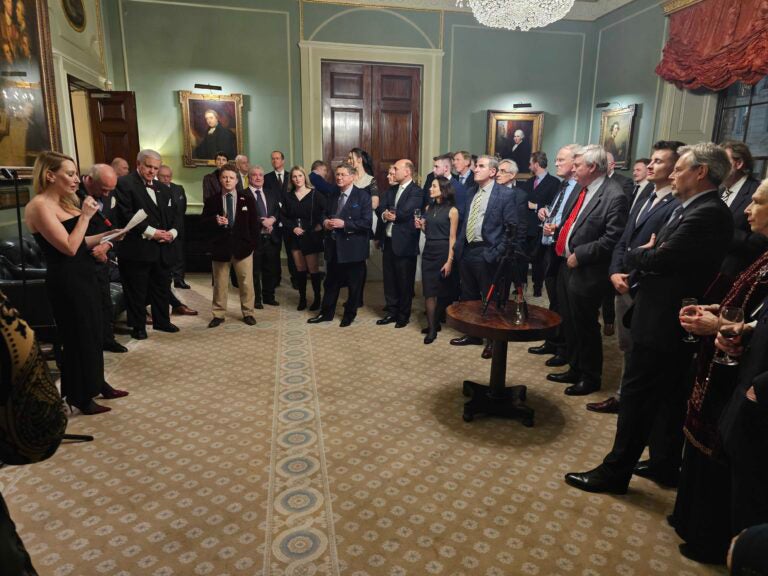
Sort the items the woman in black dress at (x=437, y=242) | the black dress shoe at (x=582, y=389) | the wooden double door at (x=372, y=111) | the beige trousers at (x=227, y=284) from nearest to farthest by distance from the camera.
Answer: the black dress shoe at (x=582, y=389) → the woman in black dress at (x=437, y=242) → the beige trousers at (x=227, y=284) → the wooden double door at (x=372, y=111)

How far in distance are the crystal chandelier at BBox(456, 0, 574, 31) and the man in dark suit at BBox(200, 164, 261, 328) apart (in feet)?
11.8

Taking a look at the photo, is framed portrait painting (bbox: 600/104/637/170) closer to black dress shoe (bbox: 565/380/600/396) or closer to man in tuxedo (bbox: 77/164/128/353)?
black dress shoe (bbox: 565/380/600/396)

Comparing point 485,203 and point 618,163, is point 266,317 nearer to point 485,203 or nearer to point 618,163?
point 485,203

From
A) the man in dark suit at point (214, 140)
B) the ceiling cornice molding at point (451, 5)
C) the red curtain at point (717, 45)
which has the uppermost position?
the ceiling cornice molding at point (451, 5)

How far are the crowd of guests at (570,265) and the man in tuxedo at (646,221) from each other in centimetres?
1

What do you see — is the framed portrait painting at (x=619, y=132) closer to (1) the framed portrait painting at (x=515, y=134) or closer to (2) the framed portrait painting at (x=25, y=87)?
(1) the framed portrait painting at (x=515, y=134)

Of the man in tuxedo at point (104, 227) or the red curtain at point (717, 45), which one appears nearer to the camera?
the man in tuxedo at point (104, 227)

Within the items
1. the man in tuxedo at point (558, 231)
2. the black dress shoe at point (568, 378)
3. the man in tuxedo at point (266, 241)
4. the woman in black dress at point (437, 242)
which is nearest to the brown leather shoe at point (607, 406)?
the black dress shoe at point (568, 378)

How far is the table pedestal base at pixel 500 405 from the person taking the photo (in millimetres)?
3344

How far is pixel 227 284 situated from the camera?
5.34m

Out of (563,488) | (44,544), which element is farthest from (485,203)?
(44,544)

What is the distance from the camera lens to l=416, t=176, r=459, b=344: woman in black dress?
482 centimetres

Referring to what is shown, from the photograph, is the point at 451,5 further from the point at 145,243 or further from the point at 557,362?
the point at 557,362

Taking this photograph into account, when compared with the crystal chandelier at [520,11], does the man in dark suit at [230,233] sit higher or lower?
lower
